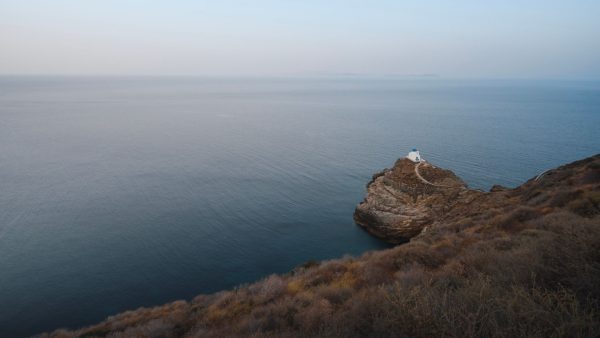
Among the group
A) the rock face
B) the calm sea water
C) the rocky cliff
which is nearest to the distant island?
the rocky cliff

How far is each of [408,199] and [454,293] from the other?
Answer: 89.0 ft

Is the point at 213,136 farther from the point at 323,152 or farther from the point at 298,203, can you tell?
the point at 298,203

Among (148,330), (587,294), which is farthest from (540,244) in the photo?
(148,330)

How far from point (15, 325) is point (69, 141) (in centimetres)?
5036

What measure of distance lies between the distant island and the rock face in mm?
10891

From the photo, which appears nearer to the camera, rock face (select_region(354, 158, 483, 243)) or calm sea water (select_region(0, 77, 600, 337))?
calm sea water (select_region(0, 77, 600, 337))

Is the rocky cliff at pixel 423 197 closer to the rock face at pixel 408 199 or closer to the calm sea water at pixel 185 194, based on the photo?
the rock face at pixel 408 199

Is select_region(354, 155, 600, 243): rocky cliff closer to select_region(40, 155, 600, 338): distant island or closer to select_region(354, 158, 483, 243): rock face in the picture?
select_region(354, 158, 483, 243): rock face

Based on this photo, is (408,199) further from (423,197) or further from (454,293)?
(454,293)

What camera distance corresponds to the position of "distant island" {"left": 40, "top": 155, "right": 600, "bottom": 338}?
5186 mm

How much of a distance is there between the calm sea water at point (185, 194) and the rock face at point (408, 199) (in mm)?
1708

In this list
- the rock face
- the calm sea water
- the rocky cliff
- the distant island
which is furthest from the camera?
the rock face

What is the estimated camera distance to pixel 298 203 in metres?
37.8

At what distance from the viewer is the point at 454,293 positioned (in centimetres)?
678
